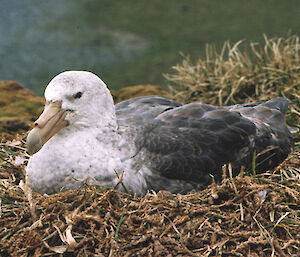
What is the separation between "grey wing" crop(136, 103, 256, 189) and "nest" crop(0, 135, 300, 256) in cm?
20

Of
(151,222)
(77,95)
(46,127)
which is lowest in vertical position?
(151,222)

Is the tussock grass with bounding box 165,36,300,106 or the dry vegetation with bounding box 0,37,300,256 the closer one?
the dry vegetation with bounding box 0,37,300,256

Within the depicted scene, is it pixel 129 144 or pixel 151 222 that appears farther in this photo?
pixel 129 144

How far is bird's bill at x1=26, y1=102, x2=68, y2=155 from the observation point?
269cm

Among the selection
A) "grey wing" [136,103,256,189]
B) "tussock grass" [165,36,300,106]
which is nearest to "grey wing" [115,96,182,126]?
"grey wing" [136,103,256,189]

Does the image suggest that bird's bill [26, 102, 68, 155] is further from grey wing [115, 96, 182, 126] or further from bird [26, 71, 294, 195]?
grey wing [115, 96, 182, 126]

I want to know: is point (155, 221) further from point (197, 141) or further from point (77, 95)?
point (77, 95)

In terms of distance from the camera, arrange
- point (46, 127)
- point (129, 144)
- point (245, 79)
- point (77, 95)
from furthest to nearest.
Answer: point (245, 79) → point (129, 144) → point (77, 95) → point (46, 127)

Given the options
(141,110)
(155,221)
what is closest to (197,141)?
(141,110)

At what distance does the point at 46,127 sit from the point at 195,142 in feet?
3.40

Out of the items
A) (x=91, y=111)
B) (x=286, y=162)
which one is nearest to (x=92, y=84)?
(x=91, y=111)

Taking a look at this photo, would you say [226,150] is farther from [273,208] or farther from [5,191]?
[5,191]

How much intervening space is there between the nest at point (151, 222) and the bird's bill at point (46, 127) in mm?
262

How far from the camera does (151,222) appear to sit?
8.42 feet
